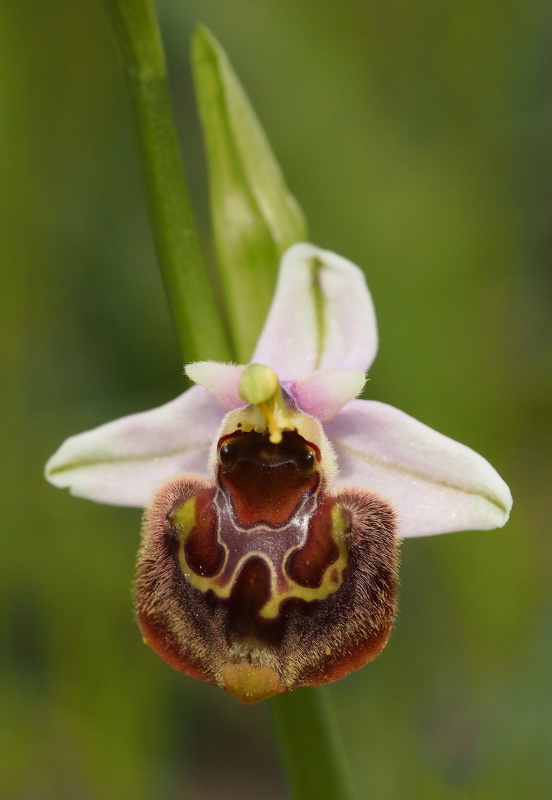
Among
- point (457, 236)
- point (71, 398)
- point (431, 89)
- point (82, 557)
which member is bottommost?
point (82, 557)

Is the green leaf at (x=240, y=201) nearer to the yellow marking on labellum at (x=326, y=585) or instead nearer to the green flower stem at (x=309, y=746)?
the yellow marking on labellum at (x=326, y=585)

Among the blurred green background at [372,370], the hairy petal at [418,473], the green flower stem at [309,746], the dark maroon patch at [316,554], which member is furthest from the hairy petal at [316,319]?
the blurred green background at [372,370]

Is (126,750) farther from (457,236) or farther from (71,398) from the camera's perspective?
(457,236)

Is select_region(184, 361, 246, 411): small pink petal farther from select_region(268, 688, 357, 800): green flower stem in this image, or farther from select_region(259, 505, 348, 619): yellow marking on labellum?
select_region(268, 688, 357, 800): green flower stem

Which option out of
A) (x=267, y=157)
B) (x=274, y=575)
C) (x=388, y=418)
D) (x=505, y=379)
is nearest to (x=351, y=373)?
(x=388, y=418)

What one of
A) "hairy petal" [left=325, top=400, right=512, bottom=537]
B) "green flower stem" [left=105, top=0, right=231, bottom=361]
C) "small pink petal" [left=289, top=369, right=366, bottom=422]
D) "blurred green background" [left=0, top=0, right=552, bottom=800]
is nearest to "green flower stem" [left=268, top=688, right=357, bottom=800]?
"hairy petal" [left=325, top=400, right=512, bottom=537]

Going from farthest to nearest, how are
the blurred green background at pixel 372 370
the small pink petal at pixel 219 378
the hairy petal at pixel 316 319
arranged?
1. the blurred green background at pixel 372 370
2. the hairy petal at pixel 316 319
3. the small pink petal at pixel 219 378
